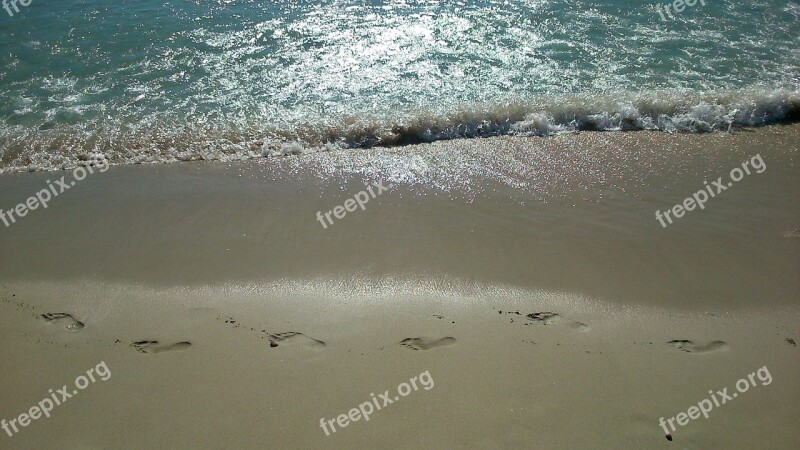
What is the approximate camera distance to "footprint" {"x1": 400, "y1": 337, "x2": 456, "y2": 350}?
14.6 ft

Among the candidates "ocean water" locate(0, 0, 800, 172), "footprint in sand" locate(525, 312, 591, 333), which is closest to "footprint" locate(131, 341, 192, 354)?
"footprint in sand" locate(525, 312, 591, 333)

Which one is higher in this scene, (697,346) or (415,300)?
(415,300)

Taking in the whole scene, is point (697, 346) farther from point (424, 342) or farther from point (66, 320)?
point (66, 320)

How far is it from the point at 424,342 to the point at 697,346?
248 centimetres

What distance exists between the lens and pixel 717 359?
4.44m

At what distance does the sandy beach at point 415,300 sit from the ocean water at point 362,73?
62 centimetres

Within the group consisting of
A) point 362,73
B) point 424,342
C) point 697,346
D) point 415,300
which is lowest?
point 697,346

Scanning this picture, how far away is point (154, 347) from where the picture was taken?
14.8 feet

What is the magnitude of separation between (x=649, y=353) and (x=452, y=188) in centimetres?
298

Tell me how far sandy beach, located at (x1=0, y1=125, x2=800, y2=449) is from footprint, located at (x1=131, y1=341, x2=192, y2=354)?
18 millimetres

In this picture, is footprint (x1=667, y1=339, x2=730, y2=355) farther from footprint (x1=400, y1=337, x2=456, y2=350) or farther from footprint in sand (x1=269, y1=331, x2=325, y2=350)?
footprint in sand (x1=269, y1=331, x2=325, y2=350)

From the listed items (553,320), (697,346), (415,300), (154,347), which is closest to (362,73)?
(415,300)

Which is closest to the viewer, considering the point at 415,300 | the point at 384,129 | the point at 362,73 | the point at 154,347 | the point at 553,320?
the point at 154,347

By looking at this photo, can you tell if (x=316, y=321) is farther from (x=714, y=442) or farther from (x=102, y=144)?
(x=102, y=144)
